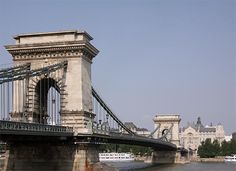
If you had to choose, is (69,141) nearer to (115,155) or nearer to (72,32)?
(72,32)

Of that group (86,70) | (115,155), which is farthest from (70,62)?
(115,155)

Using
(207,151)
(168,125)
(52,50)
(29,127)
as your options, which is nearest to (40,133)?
(29,127)

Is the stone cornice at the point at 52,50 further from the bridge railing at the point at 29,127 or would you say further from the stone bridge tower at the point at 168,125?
the stone bridge tower at the point at 168,125

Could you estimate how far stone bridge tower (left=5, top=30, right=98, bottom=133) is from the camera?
149ft

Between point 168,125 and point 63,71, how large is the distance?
8460 cm

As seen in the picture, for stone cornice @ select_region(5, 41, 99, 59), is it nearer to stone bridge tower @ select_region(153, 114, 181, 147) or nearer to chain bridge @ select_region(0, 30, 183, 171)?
chain bridge @ select_region(0, 30, 183, 171)

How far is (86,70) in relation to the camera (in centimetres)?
4738

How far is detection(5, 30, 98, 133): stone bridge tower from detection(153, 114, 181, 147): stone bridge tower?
81339 millimetres

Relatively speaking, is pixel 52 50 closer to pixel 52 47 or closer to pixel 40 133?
pixel 52 47

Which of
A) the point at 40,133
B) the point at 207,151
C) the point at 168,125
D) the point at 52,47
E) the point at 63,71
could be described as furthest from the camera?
the point at 207,151

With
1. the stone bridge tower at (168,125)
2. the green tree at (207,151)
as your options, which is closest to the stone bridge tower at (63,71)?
the stone bridge tower at (168,125)

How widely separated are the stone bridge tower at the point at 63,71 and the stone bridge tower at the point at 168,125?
8134cm

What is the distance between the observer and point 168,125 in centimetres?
12838

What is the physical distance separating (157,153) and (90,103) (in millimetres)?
71907
